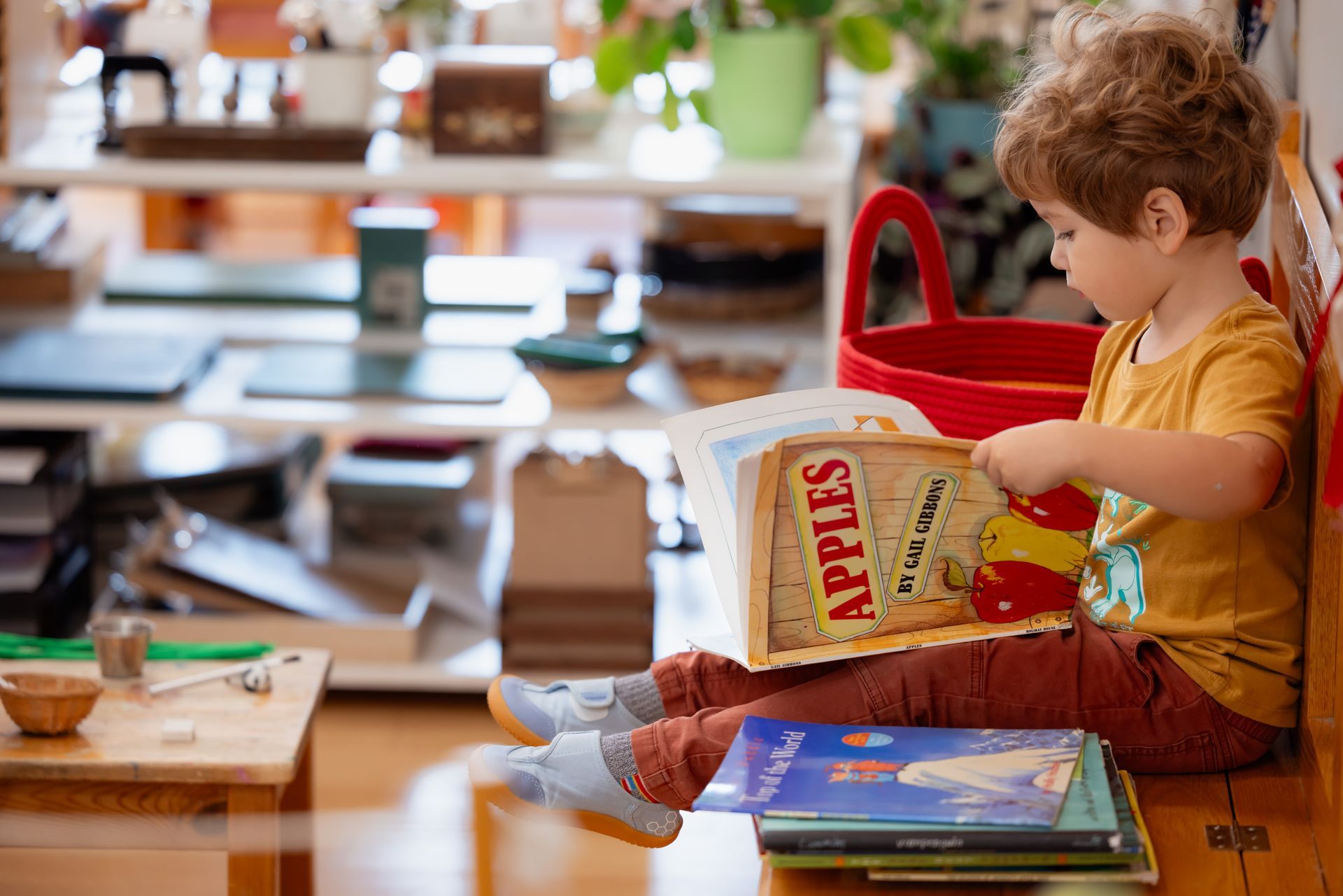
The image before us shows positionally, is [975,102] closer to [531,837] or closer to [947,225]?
[947,225]

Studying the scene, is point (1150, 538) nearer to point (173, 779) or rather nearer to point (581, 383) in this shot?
→ point (173, 779)

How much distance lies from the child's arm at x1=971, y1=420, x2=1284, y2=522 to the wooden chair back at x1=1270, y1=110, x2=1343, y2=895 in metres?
0.04

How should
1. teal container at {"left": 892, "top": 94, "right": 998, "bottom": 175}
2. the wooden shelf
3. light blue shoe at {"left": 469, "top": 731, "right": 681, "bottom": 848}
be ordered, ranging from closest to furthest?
light blue shoe at {"left": 469, "top": 731, "right": 681, "bottom": 848} → the wooden shelf → teal container at {"left": 892, "top": 94, "right": 998, "bottom": 175}

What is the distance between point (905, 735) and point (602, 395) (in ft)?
3.55

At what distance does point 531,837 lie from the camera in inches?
58.6

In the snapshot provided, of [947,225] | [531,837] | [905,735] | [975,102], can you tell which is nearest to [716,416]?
[905,735]

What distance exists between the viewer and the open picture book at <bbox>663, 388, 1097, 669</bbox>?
866 mm

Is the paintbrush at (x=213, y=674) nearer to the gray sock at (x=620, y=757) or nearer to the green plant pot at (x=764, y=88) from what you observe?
the gray sock at (x=620, y=757)

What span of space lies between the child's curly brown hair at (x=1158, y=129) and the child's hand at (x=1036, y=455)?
0.17 m

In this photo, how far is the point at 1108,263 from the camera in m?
0.94

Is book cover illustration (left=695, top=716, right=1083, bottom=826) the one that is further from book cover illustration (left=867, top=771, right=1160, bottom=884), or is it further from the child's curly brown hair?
the child's curly brown hair

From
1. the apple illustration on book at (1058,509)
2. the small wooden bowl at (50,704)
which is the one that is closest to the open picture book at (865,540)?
the apple illustration on book at (1058,509)

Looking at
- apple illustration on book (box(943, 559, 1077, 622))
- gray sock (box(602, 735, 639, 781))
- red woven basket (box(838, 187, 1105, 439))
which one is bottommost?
gray sock (box(602, 735, 639, 781))

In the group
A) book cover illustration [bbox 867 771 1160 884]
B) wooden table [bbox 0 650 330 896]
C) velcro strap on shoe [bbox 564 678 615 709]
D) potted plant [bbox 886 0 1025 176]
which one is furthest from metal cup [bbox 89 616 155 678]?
potted plant [bbox 886 0 1025 176]
